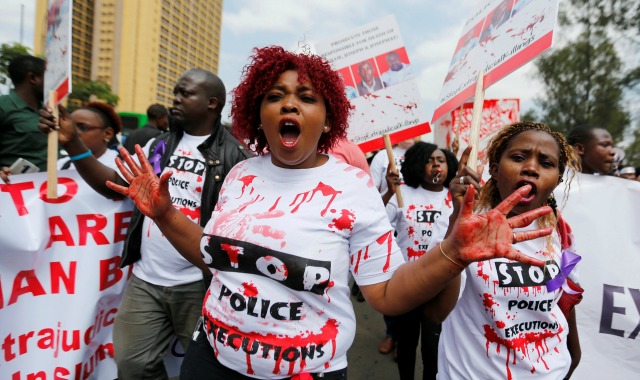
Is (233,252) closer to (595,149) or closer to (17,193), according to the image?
(17,193)

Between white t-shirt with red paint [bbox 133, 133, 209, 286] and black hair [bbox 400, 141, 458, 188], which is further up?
black hair [bbox 400, 141, 458, 188]

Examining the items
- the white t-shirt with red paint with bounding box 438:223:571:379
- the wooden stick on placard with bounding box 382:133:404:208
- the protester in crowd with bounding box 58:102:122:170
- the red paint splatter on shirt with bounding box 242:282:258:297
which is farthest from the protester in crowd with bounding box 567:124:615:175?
the protester in crowd with bounding box 58:102:122:170

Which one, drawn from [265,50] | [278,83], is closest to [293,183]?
[278,83]

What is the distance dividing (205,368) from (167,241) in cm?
106

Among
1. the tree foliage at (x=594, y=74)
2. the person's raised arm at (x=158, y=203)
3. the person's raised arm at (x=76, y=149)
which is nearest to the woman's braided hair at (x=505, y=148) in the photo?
the person's raised arm at (x=158, y=203)

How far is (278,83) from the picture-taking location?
1613mm

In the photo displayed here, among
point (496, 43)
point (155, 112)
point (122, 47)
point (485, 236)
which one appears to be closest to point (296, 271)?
point (485, 236)

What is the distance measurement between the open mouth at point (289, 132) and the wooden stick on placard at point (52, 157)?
1399 millimetres

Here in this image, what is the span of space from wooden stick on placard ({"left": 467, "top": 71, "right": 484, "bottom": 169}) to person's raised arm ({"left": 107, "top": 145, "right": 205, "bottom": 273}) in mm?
1096

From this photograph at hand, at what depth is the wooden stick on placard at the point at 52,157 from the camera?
2.23 m

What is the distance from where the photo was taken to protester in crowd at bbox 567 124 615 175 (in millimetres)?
3193

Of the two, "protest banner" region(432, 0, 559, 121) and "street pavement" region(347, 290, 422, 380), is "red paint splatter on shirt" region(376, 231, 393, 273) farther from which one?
"street pavement" region(347, 290, 422, 380)

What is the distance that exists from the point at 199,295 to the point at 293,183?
1346 millimetres

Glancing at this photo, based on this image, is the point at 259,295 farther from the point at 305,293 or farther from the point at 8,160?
the point at 8,160
